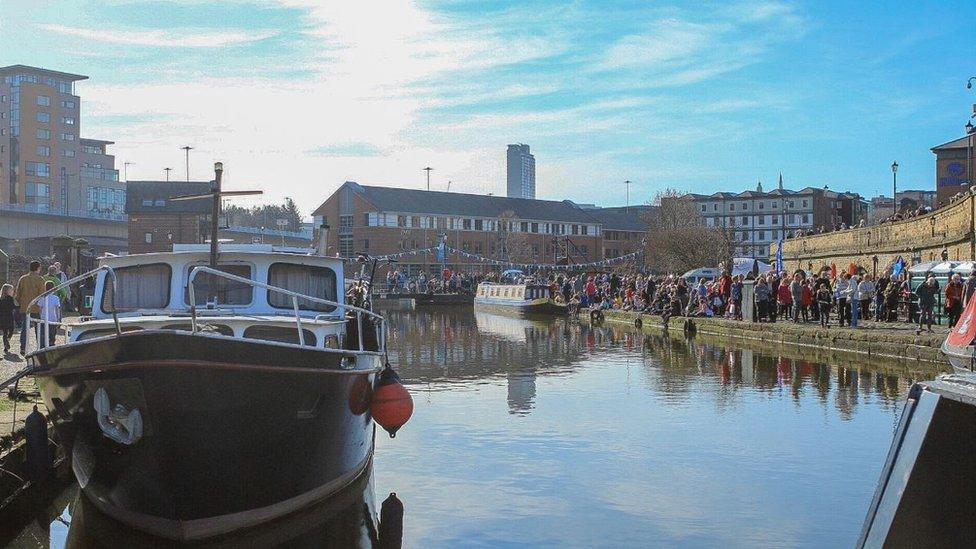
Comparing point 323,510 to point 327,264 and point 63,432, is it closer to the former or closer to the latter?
point 63,432

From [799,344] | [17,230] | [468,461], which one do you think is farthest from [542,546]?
[17,230]

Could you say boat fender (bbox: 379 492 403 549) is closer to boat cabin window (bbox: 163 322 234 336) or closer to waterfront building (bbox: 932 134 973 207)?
boat cabin window (bbox: 163 322 234 336)

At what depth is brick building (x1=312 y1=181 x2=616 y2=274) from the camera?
103 meters

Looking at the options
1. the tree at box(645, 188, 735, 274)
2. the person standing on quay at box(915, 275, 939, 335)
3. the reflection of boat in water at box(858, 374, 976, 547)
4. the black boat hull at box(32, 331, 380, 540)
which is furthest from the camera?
the tree at box(645, 188, 735, 274)

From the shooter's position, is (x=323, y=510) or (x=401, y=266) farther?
(x=401, y=266)

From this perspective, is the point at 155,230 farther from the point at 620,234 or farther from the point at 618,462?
the point at 618,462

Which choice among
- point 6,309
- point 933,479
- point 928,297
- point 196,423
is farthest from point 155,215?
point 933,479

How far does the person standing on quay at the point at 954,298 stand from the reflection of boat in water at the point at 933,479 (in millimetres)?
21425

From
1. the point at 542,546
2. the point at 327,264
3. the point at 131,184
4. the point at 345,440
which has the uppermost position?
the point at 131,184

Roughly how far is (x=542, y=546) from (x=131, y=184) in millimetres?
84285

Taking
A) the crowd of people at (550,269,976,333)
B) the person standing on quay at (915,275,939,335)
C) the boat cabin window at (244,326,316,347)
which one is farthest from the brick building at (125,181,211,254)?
the boat cabin window at (244,326,316,347)

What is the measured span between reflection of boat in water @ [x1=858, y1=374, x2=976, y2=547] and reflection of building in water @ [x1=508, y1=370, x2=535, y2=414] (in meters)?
12.3

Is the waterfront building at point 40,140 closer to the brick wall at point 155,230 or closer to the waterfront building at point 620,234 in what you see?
the brick wall at point 155,230

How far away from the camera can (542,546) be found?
989 cm
